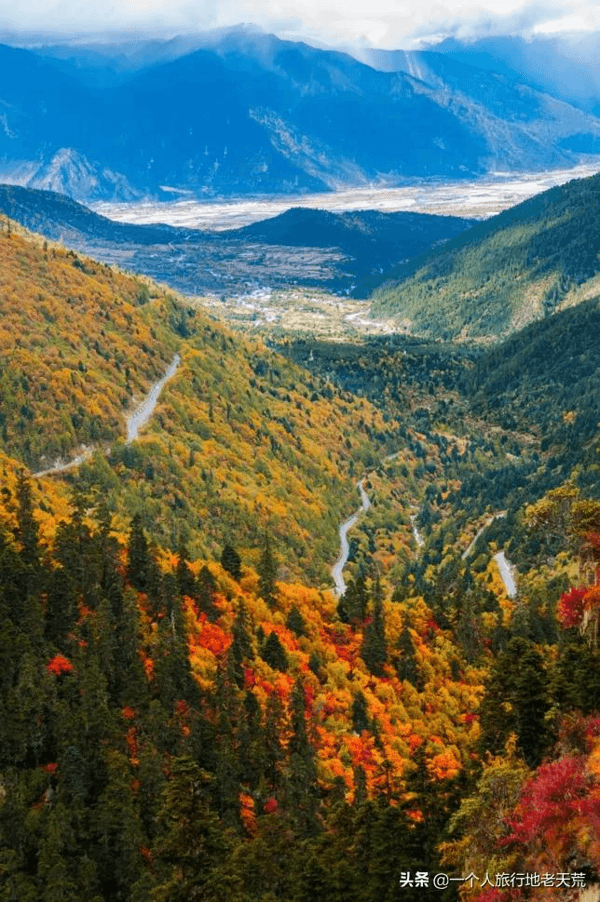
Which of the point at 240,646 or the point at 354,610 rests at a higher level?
the point at 354,610

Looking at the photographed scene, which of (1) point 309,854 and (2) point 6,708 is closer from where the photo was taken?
(1) point 309,854

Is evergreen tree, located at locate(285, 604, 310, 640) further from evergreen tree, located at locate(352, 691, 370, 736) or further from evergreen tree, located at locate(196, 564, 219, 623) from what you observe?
evergreen tree, located at locate(352, 691, 370, 736)

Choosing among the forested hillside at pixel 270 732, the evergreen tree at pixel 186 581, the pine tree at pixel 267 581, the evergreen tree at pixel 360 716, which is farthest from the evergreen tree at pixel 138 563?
the evergreen tree at pixel 360 716

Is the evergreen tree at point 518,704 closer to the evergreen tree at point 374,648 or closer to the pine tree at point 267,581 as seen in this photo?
the evergreen tree at point 374,648

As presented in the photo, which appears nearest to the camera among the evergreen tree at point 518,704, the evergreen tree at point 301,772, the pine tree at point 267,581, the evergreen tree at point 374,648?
the evergreen tree at point 518,704

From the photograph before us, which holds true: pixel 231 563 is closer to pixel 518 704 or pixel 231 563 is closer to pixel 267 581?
pixel 267 581

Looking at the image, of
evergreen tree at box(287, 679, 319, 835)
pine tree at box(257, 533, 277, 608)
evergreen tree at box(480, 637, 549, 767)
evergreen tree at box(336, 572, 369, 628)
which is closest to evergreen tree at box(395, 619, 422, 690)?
evergreen tree at box(336, 572, 369, 628)

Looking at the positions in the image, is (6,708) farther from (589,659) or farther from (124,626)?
(589,659)

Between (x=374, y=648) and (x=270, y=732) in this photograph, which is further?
(x=374, y=648)

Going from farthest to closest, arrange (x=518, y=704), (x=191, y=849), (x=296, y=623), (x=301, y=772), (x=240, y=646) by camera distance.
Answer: (x=296, y=623) → (x=240, y=646) → (x=301, y=772) → (x=518, y=704) → (x=191, y=849)

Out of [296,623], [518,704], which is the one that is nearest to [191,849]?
[518,704]

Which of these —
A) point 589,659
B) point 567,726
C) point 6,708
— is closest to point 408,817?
point 567,726
